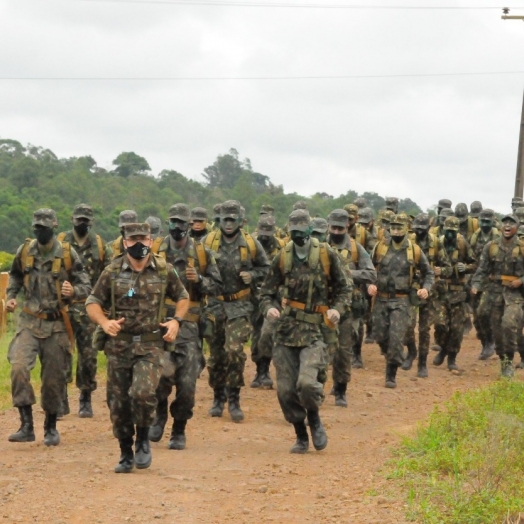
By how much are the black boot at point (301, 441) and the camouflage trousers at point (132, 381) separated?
1.83 m

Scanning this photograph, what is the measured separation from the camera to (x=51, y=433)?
11.5 m

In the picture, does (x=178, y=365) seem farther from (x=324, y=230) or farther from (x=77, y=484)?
(x=324, y=230)

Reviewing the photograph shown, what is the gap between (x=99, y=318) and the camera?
9.60 meters

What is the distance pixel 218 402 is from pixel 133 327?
373 cm

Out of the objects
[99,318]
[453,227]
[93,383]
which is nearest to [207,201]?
[453,227]

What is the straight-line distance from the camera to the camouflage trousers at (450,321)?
17.6m

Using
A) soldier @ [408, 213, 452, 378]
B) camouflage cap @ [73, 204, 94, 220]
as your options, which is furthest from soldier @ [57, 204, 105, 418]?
soldier @ [408, 213, 452, 378]

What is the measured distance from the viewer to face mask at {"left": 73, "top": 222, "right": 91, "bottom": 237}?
1303cm

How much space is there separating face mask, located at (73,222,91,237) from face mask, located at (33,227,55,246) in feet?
5.22

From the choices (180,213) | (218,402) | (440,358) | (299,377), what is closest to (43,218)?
(180,213)

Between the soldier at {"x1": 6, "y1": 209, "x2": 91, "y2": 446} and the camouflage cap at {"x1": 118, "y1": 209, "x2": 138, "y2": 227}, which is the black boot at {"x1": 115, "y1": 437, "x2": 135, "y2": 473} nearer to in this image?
the soldier at {"x1": 6, "y1": 209, "x2": 91, "y2": 446}

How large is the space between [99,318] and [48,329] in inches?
69.9

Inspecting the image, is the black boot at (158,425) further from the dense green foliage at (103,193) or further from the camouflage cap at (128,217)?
the dense green foliage at (103,193)

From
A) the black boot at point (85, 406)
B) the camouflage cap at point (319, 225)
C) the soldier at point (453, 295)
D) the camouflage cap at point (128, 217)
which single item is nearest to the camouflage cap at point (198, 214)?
the camouflage cap at point (128, 217)
